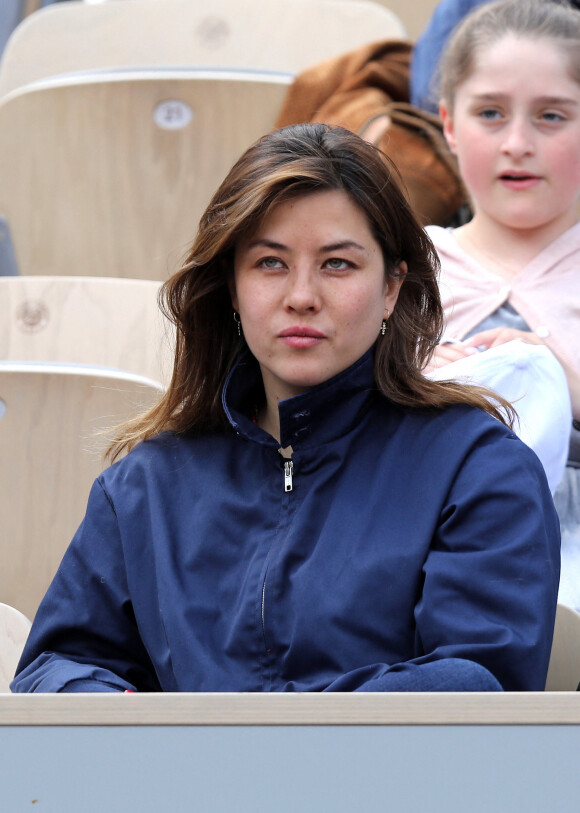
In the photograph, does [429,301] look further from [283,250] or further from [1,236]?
[1,236]

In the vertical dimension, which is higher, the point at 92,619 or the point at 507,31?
the point at 507,31

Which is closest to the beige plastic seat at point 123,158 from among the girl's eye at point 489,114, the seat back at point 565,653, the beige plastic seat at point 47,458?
the girl's eye at point 489,114

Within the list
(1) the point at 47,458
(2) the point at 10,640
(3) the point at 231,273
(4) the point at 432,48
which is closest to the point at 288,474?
(3) the point at 231,273

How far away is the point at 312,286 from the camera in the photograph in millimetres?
1145

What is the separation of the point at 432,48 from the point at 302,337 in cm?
129

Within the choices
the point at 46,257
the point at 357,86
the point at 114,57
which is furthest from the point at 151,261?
the point at 114,57

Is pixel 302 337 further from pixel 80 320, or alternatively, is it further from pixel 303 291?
pixel 80 320

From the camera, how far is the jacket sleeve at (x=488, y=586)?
3.22 feet

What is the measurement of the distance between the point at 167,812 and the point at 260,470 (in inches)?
19.5

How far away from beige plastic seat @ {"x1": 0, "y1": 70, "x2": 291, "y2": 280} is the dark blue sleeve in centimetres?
26

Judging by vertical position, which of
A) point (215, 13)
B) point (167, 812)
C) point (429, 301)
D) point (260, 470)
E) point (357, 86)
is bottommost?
point (167, 812)

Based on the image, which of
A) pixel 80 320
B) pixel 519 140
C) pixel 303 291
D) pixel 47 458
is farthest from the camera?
pixel 80 320

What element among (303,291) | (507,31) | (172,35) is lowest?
(303,291)

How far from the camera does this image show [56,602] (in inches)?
46.2
